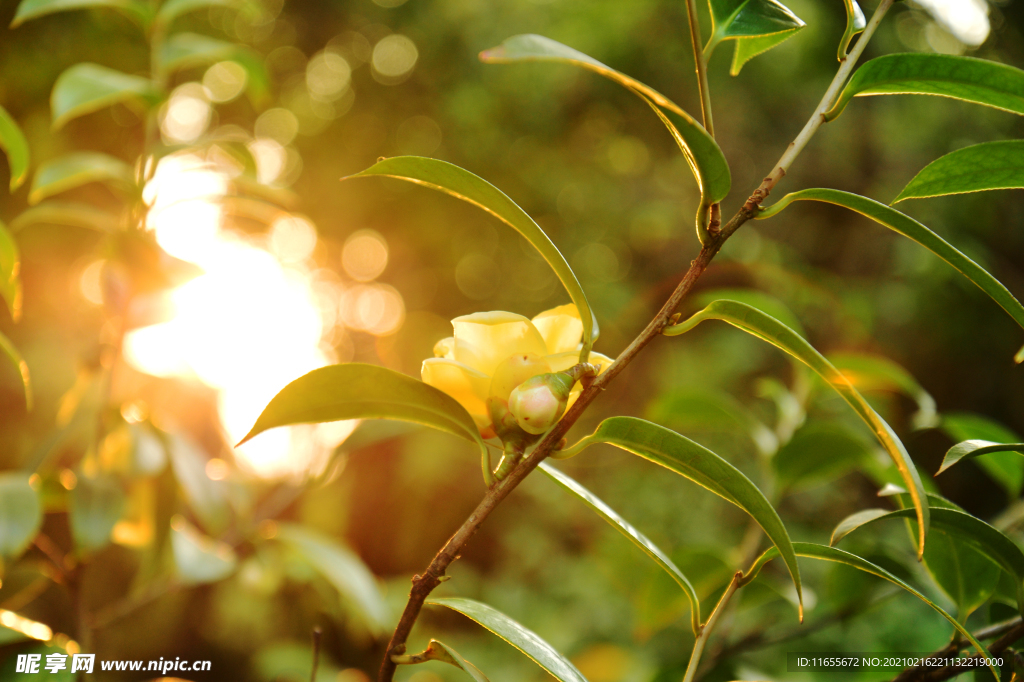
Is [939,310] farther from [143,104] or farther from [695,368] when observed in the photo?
[143,104]

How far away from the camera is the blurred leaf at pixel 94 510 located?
0.46 m

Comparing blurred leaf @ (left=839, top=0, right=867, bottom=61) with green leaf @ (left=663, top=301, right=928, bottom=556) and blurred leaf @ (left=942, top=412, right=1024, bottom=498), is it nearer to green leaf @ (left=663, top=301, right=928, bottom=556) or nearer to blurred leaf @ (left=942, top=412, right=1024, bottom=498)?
green leaf @ (left=663, top=301, right=928, bottom=556)

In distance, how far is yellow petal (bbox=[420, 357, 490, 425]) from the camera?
262mm

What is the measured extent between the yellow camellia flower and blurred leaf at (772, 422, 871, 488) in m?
0.36

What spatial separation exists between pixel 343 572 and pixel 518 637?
40 cm

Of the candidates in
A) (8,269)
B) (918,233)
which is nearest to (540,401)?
(918,233)

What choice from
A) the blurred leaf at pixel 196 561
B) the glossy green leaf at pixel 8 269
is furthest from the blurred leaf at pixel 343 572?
the glossy green leaf at pixel 8 269

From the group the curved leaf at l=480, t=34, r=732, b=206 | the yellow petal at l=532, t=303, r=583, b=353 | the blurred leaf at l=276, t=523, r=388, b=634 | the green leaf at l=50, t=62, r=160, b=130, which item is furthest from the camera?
the blurred leaf at l=276, t=523, r=388, b=634

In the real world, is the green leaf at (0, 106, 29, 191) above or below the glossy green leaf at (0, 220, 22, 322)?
above

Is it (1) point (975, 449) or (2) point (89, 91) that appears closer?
(1) point (975, 449)

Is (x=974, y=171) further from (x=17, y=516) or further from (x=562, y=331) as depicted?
(x=17, y=516)

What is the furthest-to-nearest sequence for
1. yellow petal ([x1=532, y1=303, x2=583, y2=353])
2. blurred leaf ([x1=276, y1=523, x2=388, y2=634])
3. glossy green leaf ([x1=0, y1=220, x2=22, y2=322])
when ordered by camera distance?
1. blurred leaf ([x1=276, y1=523, x2=388, y2=634])
2. glossy green leaf ([x1=0, y1=220, x2=22, y2=322])
3. yellow petal ([x1=532, y1=303, x2=583, y2=353])

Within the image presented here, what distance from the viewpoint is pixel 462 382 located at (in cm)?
27

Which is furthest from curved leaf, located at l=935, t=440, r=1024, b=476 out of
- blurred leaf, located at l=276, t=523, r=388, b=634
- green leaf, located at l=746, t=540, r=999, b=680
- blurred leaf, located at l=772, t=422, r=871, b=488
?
blurred leaf, located at l=276, t=523, r=388, b=634
